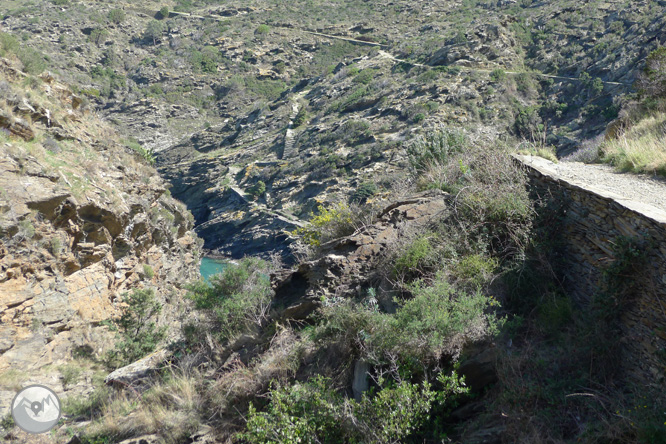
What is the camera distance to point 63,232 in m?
9.88

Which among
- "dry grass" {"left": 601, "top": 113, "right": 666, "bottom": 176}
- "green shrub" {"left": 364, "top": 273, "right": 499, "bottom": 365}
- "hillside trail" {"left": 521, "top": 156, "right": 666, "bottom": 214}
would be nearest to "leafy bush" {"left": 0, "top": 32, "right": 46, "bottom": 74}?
"green shrub" {"left": 364, "top": 273, "right": 499, "bottom": 365}

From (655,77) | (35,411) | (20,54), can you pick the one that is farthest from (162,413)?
(20,54)

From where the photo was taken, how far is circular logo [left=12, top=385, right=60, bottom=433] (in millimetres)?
4238

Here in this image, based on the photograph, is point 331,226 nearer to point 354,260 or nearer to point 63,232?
point 354,260

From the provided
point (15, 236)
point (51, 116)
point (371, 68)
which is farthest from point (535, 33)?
point (15, 236)

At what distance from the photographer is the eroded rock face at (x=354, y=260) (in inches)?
213

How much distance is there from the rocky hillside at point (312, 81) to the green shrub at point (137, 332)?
26.1ft

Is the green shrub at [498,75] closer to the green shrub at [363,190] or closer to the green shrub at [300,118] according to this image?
the green shrub at [363,190]

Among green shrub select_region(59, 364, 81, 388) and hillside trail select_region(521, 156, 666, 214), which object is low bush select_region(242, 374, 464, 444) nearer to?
hillside trail select_region(521, 156, 666, 214)

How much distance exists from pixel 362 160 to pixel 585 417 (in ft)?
89.1

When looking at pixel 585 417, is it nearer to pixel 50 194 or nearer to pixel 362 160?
pixel 50 194

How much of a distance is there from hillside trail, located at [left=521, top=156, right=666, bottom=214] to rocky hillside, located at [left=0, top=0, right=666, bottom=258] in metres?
7.65

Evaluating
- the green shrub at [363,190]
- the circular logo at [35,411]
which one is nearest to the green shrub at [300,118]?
the green shrub at [363,190]

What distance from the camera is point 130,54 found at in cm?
5516
